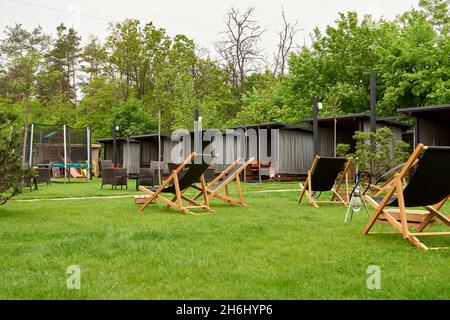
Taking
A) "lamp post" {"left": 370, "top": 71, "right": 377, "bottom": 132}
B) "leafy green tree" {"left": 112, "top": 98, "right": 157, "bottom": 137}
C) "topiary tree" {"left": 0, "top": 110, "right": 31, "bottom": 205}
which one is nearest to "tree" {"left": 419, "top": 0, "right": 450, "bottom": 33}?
"lamp post" {"left": 370, "top": 71, "right": 377, "bottom": 132}

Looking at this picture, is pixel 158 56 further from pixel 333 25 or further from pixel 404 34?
pixel 404 34

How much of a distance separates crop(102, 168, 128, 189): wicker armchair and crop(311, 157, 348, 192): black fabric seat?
291 inches

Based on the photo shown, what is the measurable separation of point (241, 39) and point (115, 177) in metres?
20.4

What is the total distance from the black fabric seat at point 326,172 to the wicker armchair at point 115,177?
7.40 metres

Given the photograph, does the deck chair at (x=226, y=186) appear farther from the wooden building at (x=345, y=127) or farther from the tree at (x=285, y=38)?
the tree at (x=285, y=38)

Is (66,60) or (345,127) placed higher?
(66,60)

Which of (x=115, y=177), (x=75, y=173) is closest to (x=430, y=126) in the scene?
(x=115, y=177)

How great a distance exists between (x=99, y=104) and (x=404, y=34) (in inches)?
826

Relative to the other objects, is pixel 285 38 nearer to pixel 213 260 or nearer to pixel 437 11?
pixel 437 11

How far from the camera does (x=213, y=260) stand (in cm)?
373

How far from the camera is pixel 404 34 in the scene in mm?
22016

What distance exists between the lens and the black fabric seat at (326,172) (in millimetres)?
8227

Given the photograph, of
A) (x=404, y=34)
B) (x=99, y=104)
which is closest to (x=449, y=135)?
(x=404, y=34)

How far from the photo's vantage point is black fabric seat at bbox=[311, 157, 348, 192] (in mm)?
8227
